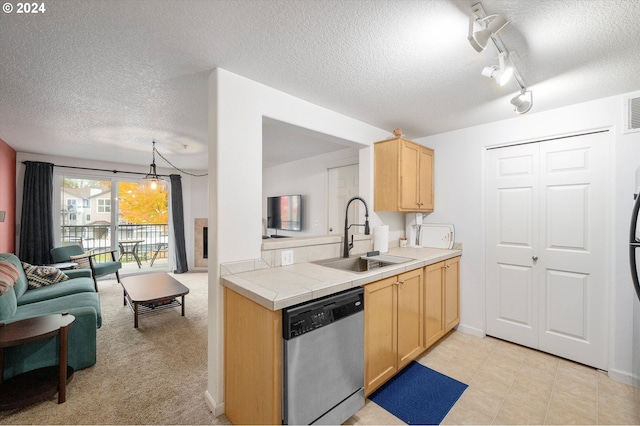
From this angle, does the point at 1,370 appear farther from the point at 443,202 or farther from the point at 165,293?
the point at 443,202

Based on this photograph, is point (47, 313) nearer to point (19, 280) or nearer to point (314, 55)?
point (19, 280)

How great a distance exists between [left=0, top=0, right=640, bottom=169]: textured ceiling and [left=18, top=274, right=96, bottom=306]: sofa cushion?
1928 millimetres

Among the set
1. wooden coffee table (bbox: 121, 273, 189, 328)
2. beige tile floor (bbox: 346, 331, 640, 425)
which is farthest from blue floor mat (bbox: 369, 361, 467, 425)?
wooden coffee table (bbox: 121, 273, 189, 328)

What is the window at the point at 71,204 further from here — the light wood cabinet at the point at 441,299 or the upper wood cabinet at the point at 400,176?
the light wood cabinet at the point at 441,299

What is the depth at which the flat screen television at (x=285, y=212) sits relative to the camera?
4.93 metres

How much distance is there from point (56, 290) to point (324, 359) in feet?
11.6

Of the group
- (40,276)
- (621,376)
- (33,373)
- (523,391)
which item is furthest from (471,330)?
(40,276)

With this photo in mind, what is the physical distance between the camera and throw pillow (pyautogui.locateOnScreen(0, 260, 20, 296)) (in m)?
2.23

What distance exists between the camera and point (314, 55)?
1634mm

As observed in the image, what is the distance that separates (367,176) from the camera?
2.96m

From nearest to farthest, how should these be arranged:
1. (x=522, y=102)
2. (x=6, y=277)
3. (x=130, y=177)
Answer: (x=522, y=102)
(x=6, y=277)
(x=130, y=177)

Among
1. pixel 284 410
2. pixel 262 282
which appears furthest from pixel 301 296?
pixel 284 410

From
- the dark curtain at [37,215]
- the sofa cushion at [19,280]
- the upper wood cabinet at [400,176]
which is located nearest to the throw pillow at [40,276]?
the sofa cushion at [19,280]

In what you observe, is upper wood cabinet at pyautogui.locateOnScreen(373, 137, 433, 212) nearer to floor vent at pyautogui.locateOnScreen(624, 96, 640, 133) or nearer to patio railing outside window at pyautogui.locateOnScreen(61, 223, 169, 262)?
floor vent at pyautogui.locateOnScreen(624, 96, 640, 133)
